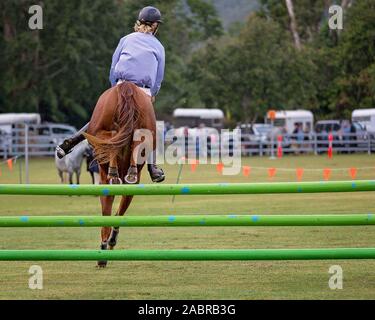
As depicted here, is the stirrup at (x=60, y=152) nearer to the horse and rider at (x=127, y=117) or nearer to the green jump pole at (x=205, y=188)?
the horse and rider at (x=127, y=117)

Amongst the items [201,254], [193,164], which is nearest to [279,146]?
[193,164]

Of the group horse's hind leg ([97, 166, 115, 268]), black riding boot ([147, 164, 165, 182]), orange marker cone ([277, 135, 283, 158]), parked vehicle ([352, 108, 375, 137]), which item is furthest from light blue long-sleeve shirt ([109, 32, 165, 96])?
parked vehicle ([352, 108, 375, 137])

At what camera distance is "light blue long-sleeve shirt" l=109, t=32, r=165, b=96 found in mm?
10297

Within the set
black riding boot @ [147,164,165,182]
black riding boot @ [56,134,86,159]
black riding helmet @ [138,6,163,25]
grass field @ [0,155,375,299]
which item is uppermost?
black riding helmet @ [138,6,163,25]

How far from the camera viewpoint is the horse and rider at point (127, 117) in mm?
9742

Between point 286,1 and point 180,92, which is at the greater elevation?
point 286,1

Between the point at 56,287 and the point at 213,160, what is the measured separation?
33.1 meters

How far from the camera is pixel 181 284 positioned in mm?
9172

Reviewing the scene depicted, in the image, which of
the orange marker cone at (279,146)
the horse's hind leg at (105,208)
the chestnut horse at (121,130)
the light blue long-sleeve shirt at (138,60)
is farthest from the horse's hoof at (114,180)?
the orange marker cone at (279,146)

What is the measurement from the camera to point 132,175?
31.8 ft

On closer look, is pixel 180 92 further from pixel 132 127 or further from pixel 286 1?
pixel 132 127

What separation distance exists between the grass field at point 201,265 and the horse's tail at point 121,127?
126cm

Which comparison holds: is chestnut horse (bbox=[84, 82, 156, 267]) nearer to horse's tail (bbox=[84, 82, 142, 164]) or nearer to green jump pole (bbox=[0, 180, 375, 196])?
horse's tail (bbox=[84, 82, 142, 164])
